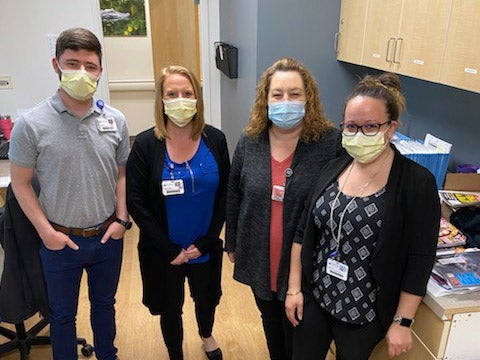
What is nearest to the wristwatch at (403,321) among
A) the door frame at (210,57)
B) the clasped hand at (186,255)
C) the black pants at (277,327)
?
the black pants at (277,327)

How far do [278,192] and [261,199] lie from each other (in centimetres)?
7

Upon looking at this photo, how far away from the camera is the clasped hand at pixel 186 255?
1.68 meters

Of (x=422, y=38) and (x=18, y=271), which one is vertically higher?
(x=422, y=38)

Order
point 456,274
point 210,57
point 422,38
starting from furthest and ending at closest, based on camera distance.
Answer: point 210,57 < point 422,38 < point 456,274

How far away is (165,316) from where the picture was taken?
6.01 ft

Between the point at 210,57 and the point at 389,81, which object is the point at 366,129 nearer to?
the point at 389,81

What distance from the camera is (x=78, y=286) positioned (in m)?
1.70

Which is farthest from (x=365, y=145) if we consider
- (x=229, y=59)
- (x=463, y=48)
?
(x=229, y=59)

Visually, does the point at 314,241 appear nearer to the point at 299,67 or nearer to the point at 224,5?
the point at 299,67

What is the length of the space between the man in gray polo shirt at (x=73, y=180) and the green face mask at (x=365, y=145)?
93cm

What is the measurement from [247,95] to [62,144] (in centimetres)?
162

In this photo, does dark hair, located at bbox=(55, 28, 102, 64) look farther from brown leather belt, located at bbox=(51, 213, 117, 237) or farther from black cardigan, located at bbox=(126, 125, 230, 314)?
brown leather belt, located at bbox=(51, 213, 117, 237)

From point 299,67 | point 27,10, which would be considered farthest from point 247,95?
point 27,10

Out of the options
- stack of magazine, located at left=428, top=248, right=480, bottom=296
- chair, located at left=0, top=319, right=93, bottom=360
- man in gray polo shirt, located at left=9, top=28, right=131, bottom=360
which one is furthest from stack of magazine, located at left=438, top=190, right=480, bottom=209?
chair, located at left=0, top=319, right=93, bottom=360
